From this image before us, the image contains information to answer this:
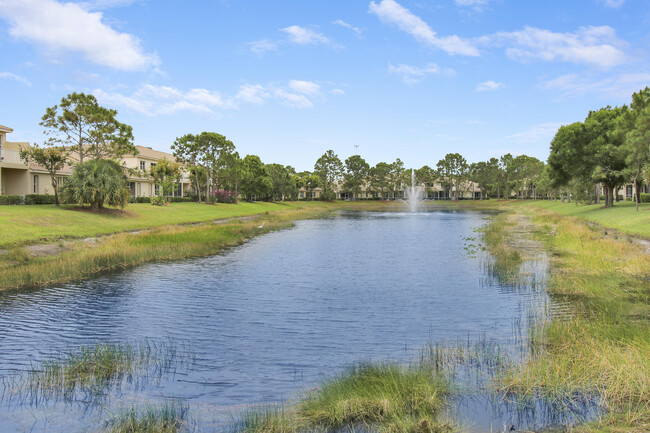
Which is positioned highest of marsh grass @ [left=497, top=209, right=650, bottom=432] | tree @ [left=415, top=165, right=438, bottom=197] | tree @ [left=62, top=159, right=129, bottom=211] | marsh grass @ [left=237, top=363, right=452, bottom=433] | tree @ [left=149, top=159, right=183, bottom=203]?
tree @ [left=415, top=165, right=438, bottom=197]

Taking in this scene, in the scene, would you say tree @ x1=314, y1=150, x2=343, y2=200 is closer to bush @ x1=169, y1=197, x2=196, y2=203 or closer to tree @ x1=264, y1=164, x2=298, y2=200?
tree @ x1=264, y1=164, x2=298, y2=200

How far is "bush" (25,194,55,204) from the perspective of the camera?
4356 cm

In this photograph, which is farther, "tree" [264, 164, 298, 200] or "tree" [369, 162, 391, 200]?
"tree" [369, 162, 391, 200]

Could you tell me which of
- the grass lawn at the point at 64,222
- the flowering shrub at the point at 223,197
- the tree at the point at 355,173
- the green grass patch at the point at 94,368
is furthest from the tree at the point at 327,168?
the green grass patch at the point at 94,368

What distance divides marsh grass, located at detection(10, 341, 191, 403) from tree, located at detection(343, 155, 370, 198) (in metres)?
122

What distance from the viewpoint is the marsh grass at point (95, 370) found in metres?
8.56

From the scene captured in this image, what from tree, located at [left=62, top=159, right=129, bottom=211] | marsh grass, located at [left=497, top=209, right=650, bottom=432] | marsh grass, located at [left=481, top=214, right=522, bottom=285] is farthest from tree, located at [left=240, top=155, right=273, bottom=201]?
marsh grass, located at [left=497, top=209, right=650, bottom=432]

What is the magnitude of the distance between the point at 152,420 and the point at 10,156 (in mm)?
52107

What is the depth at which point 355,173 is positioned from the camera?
439 feet

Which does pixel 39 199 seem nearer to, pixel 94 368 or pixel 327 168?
pixel 94 368

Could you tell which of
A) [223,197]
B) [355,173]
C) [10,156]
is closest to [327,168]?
[355,173]

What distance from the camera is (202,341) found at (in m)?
11.6

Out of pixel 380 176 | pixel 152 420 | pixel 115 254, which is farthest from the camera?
pixel 380 176

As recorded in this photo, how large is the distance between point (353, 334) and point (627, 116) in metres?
48.7
